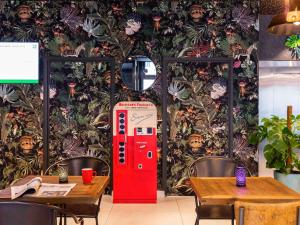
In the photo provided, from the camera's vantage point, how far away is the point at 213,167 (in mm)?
4070

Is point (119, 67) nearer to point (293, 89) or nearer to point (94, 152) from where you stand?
point (94, 152)

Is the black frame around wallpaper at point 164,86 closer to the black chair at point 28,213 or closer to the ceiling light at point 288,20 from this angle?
the ceiling light at point 288,20

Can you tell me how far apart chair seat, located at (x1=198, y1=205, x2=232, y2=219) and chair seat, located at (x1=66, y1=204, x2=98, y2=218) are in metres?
0.94

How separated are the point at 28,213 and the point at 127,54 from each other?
403 centimetres

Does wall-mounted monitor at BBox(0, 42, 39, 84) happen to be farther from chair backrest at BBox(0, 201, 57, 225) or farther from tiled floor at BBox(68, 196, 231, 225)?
chair backrest at BBox(0, 201, 57, 225)

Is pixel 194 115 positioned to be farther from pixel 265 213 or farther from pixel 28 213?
pixel 28 213

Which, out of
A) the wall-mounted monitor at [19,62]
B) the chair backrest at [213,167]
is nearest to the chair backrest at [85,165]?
the chair backrest at [213,167]

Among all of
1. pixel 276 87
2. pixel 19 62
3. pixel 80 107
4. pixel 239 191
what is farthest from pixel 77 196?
pixel 276 87

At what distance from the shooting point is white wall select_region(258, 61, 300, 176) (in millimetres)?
6027

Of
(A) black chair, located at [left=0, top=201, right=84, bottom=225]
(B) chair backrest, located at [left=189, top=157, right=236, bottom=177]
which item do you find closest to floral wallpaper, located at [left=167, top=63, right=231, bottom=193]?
(B) chair backrest, located at [left=189, top=157, right=236, bottom=177]

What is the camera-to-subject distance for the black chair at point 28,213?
2.20m

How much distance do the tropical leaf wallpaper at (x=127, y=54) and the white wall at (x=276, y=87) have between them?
181 mm

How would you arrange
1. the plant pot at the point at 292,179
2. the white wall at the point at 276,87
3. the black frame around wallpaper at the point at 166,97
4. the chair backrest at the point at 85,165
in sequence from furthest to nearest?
the white wall at the point at 276,87 → the black frame around wallpaper at the point at 166,97 → the plant pot at the point at 292,179 → the chair backrest at the point at 85,165

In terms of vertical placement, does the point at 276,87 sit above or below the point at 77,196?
above
